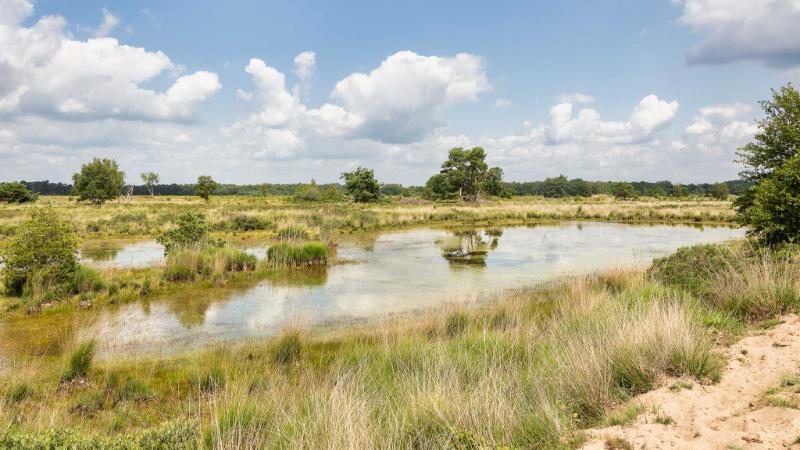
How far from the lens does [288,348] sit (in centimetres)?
832

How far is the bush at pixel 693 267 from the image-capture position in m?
9.54

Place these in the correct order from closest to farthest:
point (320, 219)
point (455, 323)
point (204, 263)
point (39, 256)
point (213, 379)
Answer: point (213, 379) → point (455, 323) → point (39, 256) → point (204, 263) → point (320, 219)

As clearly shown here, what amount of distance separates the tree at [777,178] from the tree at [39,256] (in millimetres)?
18047

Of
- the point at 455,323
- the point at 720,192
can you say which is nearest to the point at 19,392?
the point at 455,323

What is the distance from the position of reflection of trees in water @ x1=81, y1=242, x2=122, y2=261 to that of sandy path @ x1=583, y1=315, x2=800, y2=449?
20936 mm

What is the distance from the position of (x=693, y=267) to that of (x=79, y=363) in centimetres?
1248

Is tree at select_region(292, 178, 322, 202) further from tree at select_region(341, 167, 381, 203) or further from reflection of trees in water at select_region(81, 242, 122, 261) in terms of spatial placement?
reflection of trees in water at select_region(81, 242, 122, 261)

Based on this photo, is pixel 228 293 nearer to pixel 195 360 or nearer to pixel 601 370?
pixel 195 360

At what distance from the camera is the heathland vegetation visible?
4.52 m

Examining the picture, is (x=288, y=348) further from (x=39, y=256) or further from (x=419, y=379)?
(x=39, y=256)

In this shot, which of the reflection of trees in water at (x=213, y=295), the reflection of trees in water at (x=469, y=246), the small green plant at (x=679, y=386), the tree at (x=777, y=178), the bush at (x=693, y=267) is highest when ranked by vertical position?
the tree at (x=777, y=178)

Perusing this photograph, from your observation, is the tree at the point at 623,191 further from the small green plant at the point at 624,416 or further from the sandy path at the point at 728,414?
the small green plant at the point at 624,416

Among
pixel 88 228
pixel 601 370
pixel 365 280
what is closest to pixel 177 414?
pixel 601 370

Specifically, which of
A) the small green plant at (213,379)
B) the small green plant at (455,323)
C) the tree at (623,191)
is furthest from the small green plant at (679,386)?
the tree at (623,191)
